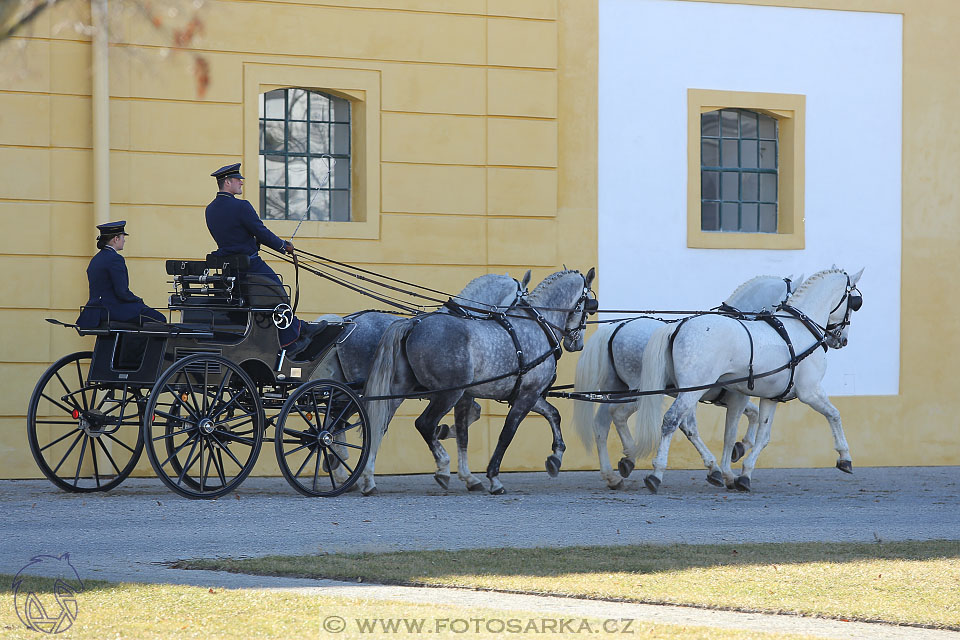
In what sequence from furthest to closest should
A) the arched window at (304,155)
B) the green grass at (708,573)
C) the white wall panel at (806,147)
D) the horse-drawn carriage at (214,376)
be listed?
the white wall panel at (806,147) < the arched window at (304,155) < the horse-drawn carriage at (214,376) < the green grass at (708,573)

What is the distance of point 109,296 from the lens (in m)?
10.2

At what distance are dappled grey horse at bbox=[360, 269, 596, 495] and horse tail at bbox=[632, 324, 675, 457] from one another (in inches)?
25.9

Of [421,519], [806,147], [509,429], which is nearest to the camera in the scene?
[421,519]

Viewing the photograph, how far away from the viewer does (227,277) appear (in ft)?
32.8

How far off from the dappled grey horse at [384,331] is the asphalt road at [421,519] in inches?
28.7

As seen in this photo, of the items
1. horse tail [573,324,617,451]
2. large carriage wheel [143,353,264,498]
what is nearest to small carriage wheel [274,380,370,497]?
large carriage wheel [143,353,264,498]

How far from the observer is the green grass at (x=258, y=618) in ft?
17.4

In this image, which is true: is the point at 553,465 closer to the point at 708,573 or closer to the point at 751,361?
the point at 751,361

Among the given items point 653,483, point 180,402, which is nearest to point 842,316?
point 653,483

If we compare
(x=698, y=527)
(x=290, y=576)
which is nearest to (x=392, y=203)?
(x=698, y=527)

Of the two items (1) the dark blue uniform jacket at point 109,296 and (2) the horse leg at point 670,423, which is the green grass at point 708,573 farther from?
(2) the horse leg at point 670,423

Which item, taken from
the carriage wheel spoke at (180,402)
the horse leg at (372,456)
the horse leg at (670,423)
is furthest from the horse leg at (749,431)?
the carriage wheel spoke at (180,402)

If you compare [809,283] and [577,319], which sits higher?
[809,283]
